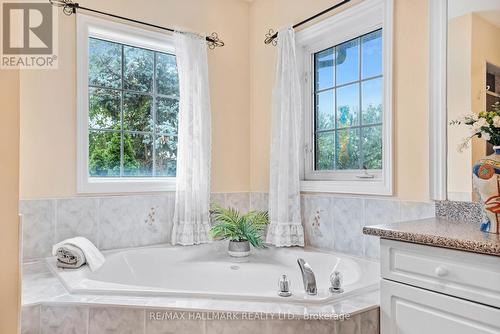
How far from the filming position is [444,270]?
130 cm

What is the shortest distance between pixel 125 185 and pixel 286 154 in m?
1.20

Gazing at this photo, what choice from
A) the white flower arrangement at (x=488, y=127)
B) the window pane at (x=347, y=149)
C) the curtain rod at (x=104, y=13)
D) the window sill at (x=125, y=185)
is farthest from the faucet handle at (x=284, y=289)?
the curtain rod at (x=104, y=13)

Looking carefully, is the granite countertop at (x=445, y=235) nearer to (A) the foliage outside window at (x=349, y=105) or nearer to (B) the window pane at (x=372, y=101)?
(A) the foliage outside window at (x=349, y=105)

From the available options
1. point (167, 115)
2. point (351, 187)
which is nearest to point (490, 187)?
point (351, 187)

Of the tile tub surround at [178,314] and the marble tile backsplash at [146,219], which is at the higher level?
the marble tile backsplash at [146,219]

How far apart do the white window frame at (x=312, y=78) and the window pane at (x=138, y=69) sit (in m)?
1.19

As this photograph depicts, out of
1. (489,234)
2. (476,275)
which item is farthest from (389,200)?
(476,275)

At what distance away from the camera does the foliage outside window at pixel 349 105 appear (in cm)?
236

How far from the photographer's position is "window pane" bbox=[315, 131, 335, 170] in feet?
8.78

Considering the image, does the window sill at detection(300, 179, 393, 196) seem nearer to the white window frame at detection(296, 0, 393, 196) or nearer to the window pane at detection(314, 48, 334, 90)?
the white window frame at detection(296, 0, 393, 196)

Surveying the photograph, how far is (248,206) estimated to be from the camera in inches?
124

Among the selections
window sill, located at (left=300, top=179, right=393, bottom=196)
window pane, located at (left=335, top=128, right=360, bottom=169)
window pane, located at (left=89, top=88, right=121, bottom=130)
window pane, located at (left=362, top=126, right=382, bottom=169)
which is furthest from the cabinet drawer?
window pane, located at (left=89, top=88, right=121, bottom=130)

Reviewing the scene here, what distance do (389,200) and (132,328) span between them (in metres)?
1.53

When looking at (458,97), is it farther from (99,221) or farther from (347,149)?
(99,221)
